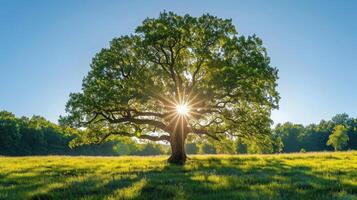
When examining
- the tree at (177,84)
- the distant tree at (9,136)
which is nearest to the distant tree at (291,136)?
the distant tree at (9,136)

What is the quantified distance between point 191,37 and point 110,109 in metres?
8.95

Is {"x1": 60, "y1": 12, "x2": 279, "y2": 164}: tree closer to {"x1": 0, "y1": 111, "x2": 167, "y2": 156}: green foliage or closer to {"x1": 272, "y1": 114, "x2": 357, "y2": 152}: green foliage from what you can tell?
{"x1": 0, "y1": 111, "x2": 167, "y2": 156}: green foliage

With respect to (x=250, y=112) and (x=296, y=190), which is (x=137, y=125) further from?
(x=296, y=190)

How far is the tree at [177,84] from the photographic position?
93.5ft

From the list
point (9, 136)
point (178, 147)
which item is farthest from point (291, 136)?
point (178, 147)

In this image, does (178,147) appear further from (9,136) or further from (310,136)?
(310,136)

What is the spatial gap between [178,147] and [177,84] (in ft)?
18.1

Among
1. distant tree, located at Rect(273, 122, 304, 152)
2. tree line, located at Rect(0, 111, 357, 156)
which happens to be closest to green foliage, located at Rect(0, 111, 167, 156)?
tree line, located at Rect(0, 111, 357, 156)

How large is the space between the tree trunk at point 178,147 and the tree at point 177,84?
9 centimetres

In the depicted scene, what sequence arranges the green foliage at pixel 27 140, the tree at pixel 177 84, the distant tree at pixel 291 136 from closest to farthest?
the tree at pixel 177 84
the green foliage at pixel 27 140
the distant tree at pixel 291 136

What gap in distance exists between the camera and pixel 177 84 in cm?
3128

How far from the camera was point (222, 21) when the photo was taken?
98.9 ft

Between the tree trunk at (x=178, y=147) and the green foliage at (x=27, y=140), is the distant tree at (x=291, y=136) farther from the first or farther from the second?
the tree trunk at (x=178, y=147)

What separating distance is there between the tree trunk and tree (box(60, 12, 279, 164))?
0.29 ft
